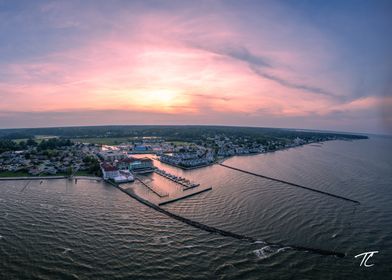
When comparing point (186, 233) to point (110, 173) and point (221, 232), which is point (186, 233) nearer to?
point (221, 232)

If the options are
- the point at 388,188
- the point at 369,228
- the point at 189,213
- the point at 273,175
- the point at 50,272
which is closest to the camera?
the point at 50,272

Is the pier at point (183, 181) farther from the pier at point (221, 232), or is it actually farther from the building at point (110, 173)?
the building at point (110, 173)

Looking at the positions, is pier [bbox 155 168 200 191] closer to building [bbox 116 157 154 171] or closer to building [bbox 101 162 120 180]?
building [bbox 116 157 154 171]

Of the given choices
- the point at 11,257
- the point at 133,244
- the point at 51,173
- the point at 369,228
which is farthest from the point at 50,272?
the point at 51,173

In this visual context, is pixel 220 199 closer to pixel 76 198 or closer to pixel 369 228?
pixel 369 228

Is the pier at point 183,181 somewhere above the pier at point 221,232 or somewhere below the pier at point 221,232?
above

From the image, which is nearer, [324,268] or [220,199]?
[324,268]

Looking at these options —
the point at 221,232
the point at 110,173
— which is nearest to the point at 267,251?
the point at 221,232

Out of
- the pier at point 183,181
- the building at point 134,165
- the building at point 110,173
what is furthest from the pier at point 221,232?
the building at point 134,165

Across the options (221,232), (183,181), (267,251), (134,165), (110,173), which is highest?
(134,165)
